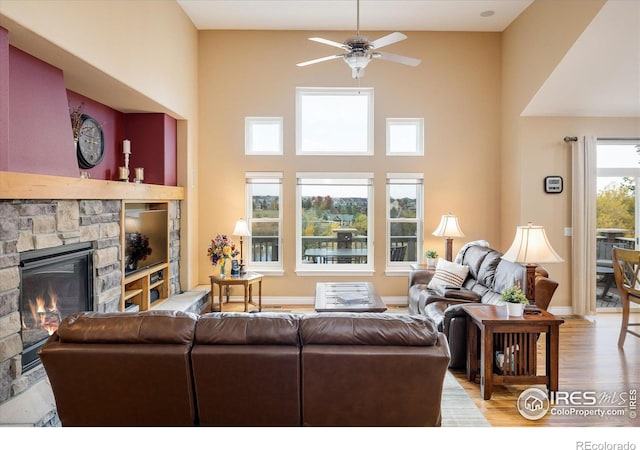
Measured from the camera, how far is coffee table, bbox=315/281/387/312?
3.76 m

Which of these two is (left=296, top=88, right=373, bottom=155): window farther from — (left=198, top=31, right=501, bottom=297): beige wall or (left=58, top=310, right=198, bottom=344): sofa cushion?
(left=58, top=310, right=198, bottom=344): sofa cushion

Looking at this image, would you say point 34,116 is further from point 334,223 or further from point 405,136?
point 405,136

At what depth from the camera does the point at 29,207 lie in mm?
2666

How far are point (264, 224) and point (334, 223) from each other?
1055 mm

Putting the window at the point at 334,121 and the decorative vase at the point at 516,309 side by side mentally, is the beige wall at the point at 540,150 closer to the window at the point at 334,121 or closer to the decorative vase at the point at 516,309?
the window at the point at 334,121

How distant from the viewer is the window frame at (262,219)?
5.82 metres

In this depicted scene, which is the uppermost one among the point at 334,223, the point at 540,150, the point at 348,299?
the point at 540,150

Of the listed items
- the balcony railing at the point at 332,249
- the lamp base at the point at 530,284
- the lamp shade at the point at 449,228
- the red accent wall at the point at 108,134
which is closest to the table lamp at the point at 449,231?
the lamp shade at the point at 449,228

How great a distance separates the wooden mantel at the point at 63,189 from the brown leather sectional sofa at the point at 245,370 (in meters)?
1.05

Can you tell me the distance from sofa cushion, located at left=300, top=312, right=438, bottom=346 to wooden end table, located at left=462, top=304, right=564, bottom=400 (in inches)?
45.4

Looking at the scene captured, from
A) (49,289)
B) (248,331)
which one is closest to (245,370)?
(248,331)

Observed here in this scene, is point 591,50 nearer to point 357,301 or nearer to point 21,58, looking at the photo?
point 357,301

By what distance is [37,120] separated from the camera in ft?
9.57

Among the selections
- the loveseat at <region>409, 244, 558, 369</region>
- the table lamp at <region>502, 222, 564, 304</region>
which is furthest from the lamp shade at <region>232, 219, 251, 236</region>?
the table lamp at <region>502, 222, 564, 304</region>
